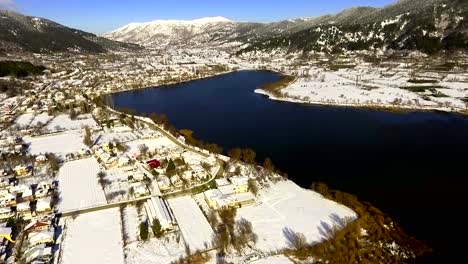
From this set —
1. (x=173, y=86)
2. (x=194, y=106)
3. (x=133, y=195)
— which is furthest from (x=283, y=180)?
(x=173, y=86)

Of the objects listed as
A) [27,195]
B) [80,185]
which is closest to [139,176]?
[80,185]

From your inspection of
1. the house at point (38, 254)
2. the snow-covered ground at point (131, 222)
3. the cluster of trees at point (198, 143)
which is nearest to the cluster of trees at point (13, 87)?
A: the cluster of trees at point (198, 143)

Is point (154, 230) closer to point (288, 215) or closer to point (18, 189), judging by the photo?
point (288, 215)

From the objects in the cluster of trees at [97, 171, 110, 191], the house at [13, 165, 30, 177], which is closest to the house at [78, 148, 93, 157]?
the house at [13, 165, 30, 177]

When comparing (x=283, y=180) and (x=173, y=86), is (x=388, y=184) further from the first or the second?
(x=173, y=86)

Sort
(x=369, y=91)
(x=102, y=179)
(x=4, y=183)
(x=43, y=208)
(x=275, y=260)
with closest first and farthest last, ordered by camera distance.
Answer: (x=275, y=260), (x=43, y=208), (x=4, y=183), (x=102, y=179), (x=369, y=91)

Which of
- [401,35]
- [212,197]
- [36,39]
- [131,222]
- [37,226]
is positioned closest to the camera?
[37,226]
